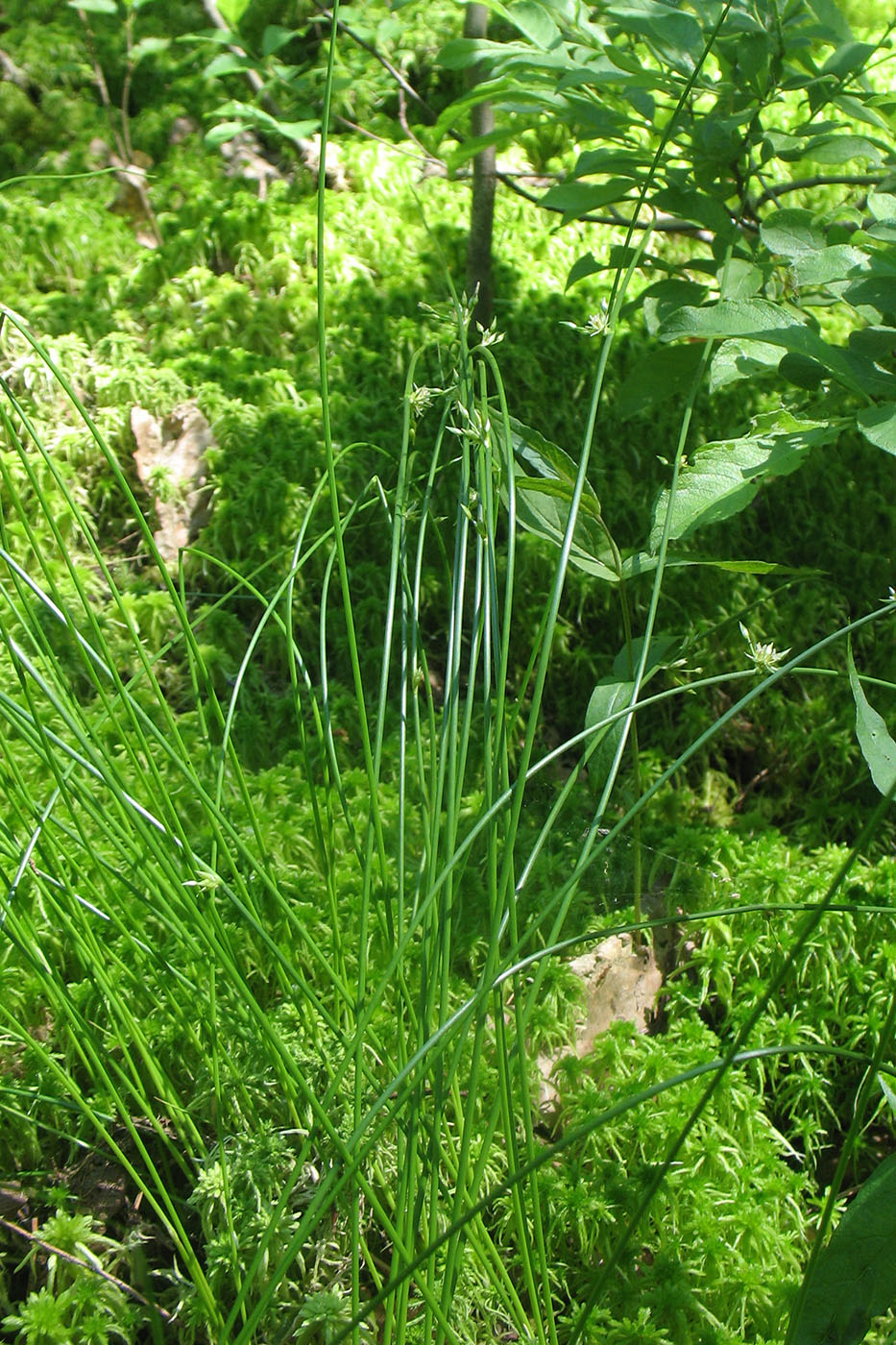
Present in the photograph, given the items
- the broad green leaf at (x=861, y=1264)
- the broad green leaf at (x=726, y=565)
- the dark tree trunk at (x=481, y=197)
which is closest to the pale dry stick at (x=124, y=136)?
the dark tree trunk at (x=481, y=197)

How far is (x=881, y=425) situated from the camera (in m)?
0.98

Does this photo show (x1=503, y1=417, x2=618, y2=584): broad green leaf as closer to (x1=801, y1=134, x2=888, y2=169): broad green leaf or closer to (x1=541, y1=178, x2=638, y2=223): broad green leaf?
(x1=541, y1=178, x2=638, y2=223): broad green leaf

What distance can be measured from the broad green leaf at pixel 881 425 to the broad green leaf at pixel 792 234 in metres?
0.31

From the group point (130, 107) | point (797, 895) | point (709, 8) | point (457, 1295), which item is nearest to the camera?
point (457, 1295)

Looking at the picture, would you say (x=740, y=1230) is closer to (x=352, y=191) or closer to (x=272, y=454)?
(x=272, y=454)

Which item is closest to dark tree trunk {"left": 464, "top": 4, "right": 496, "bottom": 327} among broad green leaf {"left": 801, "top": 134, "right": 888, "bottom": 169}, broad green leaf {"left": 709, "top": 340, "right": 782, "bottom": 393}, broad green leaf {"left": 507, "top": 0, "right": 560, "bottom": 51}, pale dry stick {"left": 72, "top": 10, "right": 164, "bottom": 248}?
broad green leaf {"left": 507, "top": 0, "right": 560, "bottom": 51}

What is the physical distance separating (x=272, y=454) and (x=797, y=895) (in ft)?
4.89

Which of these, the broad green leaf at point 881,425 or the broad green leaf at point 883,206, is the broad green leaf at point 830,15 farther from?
the broad green leaf at point 881,425

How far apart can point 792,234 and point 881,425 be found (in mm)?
375

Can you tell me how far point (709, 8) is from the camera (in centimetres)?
134

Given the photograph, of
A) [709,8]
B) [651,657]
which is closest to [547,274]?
[709,8]

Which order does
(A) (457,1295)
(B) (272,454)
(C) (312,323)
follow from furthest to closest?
1. (C) (312,323)
2. (B) (272,454)
3. (A) (457,1295)

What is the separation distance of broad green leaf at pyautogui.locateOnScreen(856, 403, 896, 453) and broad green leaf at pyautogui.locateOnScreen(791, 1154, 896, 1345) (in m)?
0.65

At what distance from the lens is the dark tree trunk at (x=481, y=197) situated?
76.9 inches
